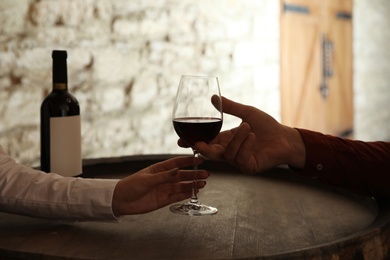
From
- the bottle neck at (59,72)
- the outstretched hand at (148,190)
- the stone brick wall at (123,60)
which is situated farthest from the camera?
the stone brick wall at (123,60)

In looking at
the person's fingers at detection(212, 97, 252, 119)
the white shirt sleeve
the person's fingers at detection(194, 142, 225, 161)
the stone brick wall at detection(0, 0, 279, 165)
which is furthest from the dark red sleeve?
the stone brick wall at detection(0, 0, 279, 165)

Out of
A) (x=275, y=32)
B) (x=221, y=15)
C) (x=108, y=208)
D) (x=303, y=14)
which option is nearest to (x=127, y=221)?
(x=108, y=208)

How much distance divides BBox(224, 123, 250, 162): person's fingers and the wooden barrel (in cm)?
13

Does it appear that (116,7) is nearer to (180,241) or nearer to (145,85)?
(145,85)

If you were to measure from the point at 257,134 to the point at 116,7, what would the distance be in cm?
173

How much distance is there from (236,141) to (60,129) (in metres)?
0.54

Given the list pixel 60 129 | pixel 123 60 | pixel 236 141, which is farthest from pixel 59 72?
pixel 123 60

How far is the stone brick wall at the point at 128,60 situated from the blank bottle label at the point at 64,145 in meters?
0.93

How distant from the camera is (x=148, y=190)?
1142 millimetres

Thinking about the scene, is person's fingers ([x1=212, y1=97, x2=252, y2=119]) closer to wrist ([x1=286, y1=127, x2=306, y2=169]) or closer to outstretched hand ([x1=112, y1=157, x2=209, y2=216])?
wrist ([x1=286, y1=127, x2=306, y2=169])

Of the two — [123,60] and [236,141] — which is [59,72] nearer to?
[236,141]

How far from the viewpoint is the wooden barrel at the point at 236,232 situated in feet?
3.32

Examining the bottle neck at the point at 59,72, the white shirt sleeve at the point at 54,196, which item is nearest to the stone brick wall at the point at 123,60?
the bottle neck at the point at 59,72

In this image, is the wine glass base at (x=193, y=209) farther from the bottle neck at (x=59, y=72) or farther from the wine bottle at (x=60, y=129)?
the bottle neck at (x=59, y=72)
